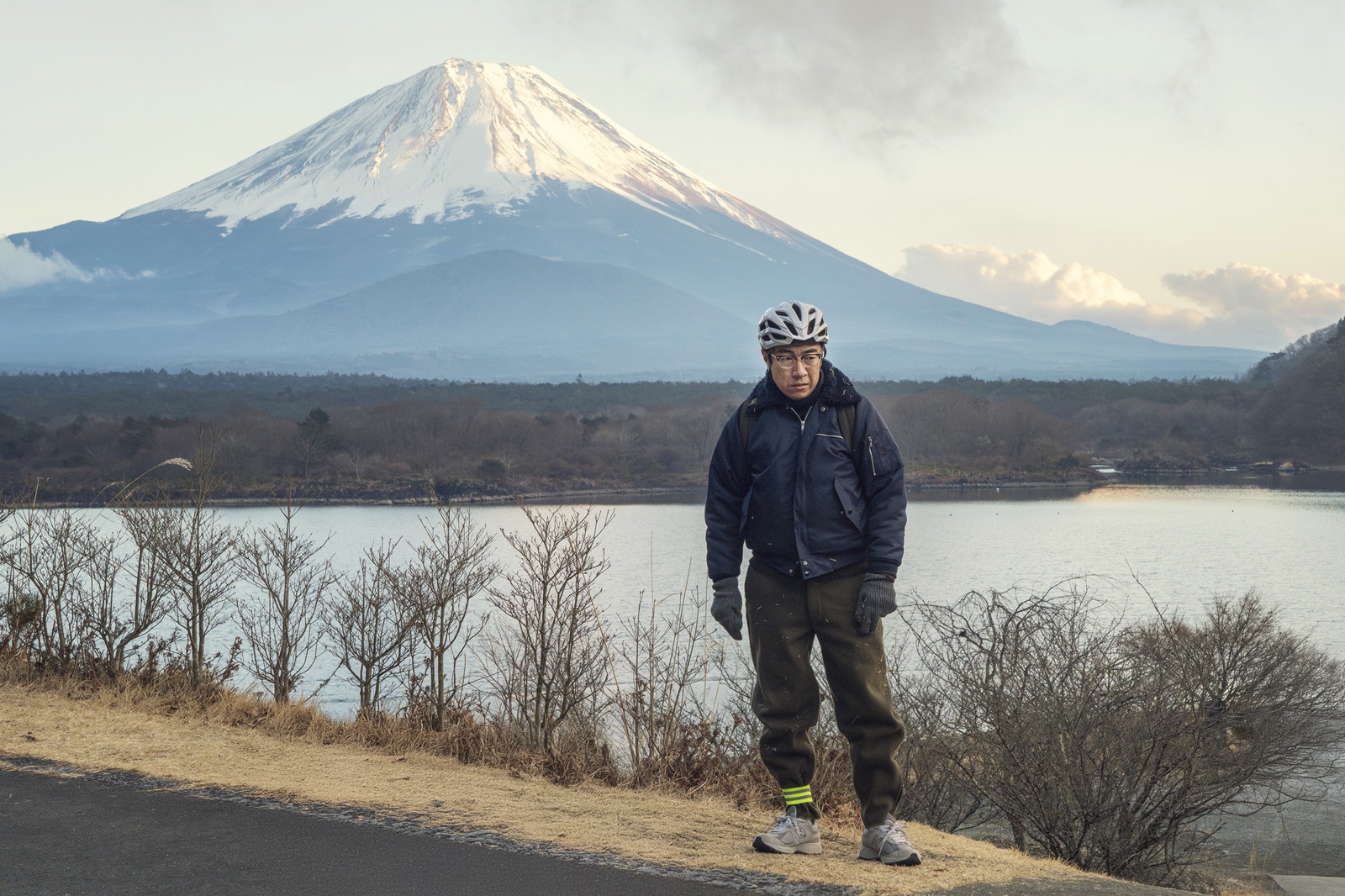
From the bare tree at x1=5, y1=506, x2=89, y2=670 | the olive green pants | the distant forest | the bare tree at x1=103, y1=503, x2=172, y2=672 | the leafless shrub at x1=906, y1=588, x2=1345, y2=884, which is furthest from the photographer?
the distant forest

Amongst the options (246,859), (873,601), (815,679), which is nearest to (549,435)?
(246,859)

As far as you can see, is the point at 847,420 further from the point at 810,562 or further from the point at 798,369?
the point at 810,562

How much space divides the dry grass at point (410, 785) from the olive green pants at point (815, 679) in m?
0.32

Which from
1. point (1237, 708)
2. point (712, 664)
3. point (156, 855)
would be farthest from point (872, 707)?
point (712, 664)

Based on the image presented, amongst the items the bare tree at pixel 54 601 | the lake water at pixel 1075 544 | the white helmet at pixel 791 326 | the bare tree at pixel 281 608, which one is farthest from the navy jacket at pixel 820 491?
the lake water at pixel 1075 544

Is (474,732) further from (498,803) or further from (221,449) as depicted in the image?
(221,449)

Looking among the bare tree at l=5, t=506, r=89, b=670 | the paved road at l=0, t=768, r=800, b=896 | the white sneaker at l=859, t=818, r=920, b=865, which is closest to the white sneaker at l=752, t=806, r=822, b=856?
the white sneaker at l=859, t=818, r=920, b=865

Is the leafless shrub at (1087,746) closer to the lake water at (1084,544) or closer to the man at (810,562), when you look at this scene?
the man at (810,562)

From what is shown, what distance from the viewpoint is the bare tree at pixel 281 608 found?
1384cm

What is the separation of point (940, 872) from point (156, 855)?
2870 millimetres

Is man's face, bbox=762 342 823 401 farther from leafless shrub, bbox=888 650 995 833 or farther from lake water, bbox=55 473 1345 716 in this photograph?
lake water, bbox=55 473 1345 716

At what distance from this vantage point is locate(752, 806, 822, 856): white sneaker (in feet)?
14.7

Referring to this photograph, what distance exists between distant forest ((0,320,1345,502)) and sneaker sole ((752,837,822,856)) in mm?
70892

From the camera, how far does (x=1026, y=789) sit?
24.4 ft
